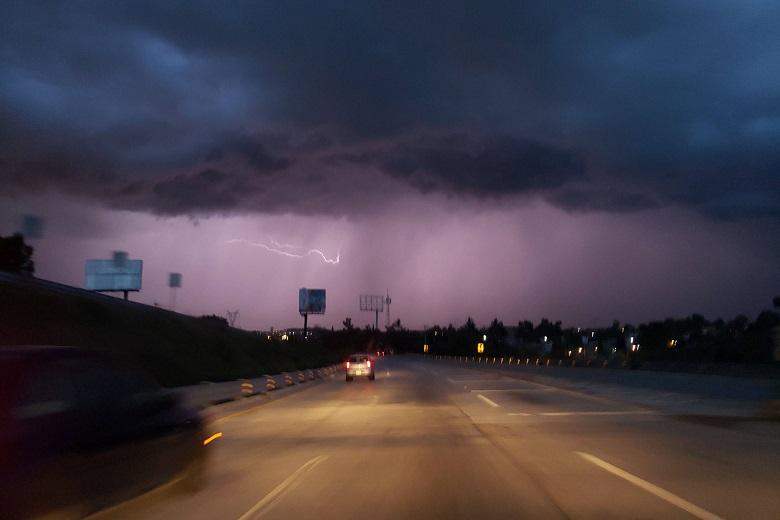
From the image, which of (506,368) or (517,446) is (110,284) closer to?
(506,368)

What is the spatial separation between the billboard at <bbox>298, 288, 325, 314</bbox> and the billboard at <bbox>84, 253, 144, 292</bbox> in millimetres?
42679

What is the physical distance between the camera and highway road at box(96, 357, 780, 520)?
9633 mm

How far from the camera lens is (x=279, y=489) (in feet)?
36.2

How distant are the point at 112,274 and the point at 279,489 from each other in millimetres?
50229

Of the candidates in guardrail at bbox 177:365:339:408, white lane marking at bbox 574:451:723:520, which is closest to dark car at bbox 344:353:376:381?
guardrail at bbox 177:365:339:408

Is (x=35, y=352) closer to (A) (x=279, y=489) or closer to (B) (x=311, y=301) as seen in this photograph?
(A) (x=279, y=489)

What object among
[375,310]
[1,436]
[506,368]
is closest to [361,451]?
[1,436]

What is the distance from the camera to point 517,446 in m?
15.7

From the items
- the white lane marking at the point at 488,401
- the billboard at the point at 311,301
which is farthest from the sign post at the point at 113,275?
the billboard at the point at 311,301

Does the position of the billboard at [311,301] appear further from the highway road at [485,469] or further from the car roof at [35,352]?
the car roof at [35,352]

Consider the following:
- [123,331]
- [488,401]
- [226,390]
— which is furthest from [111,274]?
[488,401]

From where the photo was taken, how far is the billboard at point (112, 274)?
57.2 m

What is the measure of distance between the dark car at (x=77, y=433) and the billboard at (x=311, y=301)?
89939mm

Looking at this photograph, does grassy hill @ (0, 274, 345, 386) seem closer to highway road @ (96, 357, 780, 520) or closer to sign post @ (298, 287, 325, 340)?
highway road @ (96, 357, 780, 520)
